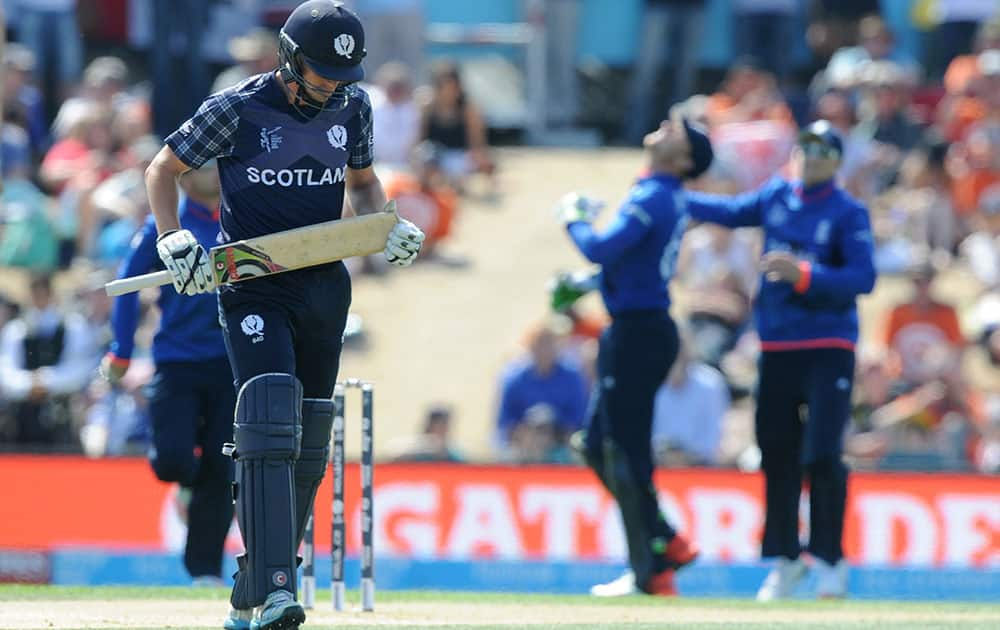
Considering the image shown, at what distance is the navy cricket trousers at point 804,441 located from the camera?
425 inches

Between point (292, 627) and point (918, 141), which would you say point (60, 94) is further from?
point (292, 627)

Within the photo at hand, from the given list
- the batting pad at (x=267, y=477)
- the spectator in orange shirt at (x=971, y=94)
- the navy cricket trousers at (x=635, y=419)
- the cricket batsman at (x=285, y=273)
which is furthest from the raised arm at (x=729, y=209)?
the spectator in orange shirt at (x=971, y=94)

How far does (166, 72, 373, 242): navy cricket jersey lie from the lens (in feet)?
24.6

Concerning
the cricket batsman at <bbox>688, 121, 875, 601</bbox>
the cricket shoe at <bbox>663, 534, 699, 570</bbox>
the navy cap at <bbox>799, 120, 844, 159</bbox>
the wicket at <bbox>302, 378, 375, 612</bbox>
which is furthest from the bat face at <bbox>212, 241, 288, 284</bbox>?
the navy cap at <bbox>799, 120, 844, 159</bbox>

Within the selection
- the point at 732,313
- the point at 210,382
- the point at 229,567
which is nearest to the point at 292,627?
the point at 210,382

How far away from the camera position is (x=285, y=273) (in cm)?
753

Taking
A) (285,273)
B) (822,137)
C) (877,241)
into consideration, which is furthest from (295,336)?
(877,241)

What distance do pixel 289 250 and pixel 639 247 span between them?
12.2 ft

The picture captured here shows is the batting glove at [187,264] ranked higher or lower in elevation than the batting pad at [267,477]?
higher

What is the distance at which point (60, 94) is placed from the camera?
20203 mm

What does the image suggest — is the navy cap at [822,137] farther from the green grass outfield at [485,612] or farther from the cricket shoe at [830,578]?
the green grass outfield at [485,612]

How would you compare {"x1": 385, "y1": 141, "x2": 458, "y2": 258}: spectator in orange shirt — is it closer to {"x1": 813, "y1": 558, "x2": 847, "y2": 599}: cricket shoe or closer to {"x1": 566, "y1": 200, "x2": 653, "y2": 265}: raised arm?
{"x1": 566, "y1": 200, "x2": 653, "y2": 265}: raised arm

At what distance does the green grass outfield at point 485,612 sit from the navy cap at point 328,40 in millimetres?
2192

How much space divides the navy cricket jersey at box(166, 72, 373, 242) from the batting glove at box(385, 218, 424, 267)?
0.84ft
